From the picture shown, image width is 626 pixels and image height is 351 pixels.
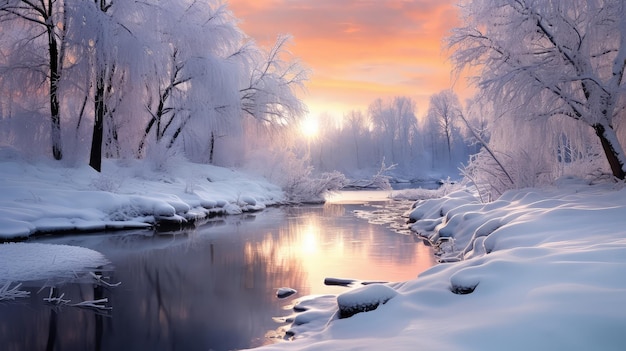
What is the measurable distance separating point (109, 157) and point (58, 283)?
13.1 metres

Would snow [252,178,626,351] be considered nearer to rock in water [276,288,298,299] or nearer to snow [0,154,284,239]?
rock in water [276,288,298,299]

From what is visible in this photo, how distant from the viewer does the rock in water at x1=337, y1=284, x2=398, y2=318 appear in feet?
16.3

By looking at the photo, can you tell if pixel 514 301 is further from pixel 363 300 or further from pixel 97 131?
pixel 97 131

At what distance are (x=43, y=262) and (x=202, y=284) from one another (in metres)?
2.83

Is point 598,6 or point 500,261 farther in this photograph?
point 598,6

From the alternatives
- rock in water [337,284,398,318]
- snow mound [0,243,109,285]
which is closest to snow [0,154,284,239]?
snow mound [0,243,109,285]

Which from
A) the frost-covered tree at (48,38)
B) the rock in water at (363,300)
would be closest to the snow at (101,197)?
the frost-covered tree at (48,38)

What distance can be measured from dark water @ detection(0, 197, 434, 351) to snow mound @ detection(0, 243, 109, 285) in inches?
17.6

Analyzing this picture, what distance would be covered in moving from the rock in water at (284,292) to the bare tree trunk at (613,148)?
680 cm

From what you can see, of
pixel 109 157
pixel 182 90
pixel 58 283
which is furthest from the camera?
pixel 182 90

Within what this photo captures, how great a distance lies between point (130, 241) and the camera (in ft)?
37.1

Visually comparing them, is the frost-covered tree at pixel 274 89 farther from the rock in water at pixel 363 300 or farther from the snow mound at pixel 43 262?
the rock in water at pixel 363 300

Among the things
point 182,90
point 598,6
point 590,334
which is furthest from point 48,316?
point 182,90

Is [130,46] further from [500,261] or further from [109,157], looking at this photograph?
[500,261]
